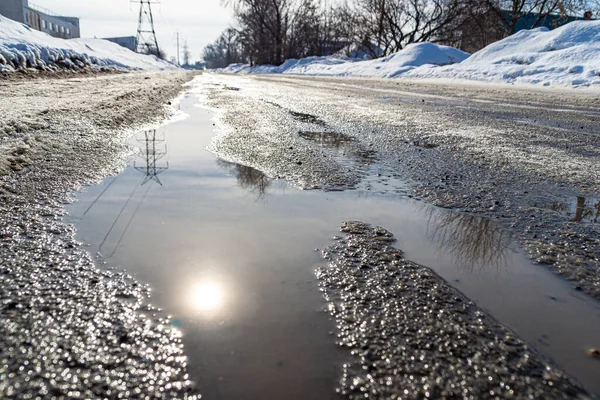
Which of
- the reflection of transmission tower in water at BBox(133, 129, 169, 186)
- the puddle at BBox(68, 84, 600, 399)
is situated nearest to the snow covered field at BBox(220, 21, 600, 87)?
the reflection of transmission tower in water at BBox(133, 129, 169, 186)

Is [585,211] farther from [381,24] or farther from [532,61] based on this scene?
[381,24]

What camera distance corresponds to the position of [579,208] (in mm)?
2615

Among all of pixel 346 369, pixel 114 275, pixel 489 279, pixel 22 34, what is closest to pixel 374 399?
pixel 346 369

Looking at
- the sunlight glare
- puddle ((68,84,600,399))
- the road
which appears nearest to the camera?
puddle ((68,84,600,399))

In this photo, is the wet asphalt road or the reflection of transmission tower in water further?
the reflection of transmission tower in water

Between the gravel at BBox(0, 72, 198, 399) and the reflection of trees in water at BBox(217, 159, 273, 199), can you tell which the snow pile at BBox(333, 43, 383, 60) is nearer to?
the reflection of trees in water at BBox(217, 159, 273, 199)

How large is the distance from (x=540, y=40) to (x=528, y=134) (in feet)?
53.0

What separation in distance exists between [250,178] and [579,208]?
2.19 metres

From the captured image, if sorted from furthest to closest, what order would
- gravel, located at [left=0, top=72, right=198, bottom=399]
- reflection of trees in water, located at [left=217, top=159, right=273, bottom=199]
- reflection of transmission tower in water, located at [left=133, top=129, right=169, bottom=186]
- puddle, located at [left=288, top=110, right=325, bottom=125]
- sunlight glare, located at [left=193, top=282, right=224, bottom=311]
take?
puddle, located at [left=288, top=110, right=325, bottom=125] < reflection of transmission tower in water, located at [left=133, top=129, right=169, bottom=186] < reflection of trees in water, located at [left=217, top=159, right=273, bottom=199] < sunlight glare, located at [left=193, top=282, right=224, bottom=311] < gravel, located at [left=0, top=72, right=198, bottom=399]

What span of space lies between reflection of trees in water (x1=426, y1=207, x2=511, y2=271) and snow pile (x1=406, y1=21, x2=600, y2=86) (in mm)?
11896

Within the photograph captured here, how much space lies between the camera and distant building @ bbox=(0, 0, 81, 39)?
5316 cm

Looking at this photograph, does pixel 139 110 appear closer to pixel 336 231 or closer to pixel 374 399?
pixel 336 231

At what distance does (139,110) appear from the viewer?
21.1 ft

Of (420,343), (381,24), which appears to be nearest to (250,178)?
(420,343)
